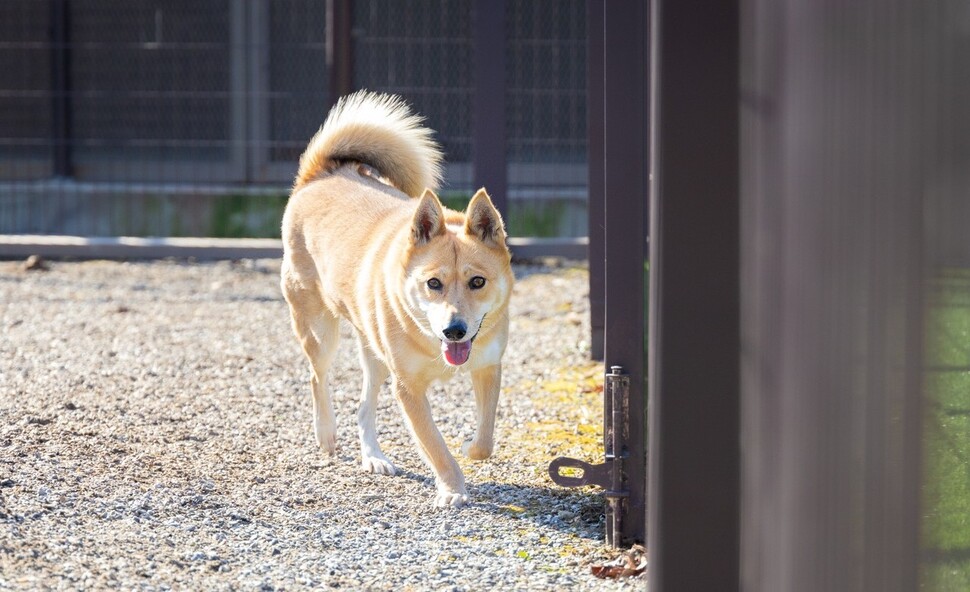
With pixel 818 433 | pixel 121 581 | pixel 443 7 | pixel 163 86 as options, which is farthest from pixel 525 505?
pixel 163 86

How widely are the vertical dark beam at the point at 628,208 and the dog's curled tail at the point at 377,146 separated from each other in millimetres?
1572

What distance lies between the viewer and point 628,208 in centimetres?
306

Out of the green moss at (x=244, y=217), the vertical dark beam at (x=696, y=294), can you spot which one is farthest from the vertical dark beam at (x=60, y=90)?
Answer: the vertical dark beam at (x=696, y=294)

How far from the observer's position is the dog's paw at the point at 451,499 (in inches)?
138

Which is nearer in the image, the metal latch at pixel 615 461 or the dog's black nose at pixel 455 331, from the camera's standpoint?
the metal latch at pixel 615 461

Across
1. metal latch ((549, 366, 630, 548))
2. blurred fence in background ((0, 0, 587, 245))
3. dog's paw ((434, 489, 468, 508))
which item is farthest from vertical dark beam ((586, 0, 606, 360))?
blurred fence in background ((0, 0, 587, 245))

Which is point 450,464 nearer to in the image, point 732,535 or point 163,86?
point 732,535

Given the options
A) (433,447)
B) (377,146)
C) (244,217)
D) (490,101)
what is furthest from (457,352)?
(244,217)

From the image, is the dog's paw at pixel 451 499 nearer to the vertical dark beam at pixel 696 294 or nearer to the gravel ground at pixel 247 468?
the gravel ground at pixel 247 468

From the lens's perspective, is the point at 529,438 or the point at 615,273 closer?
the point at 615,273

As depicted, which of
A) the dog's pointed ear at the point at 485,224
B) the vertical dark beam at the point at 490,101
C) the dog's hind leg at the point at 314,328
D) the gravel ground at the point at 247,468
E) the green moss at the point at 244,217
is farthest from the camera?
the green moss at the point at 244,217

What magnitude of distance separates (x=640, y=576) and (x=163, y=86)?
8012mm

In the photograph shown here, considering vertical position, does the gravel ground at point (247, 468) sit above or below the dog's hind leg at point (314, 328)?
below

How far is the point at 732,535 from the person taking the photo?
2.00 meters
